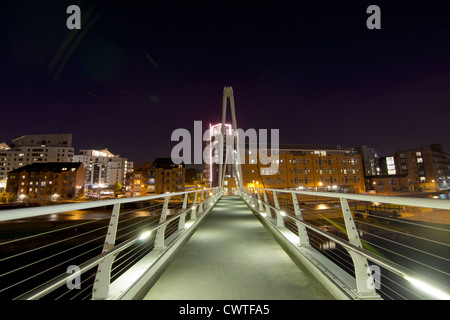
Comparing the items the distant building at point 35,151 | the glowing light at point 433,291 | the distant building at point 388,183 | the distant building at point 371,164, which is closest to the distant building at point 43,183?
the distant building at point 35,151

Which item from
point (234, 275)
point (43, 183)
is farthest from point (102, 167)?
point (234, 275)

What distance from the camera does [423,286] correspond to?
4.80ft

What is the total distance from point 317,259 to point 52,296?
1686 cm

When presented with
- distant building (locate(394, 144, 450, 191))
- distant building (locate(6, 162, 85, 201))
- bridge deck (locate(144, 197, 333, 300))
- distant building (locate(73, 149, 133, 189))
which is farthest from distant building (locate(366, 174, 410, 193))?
distant building (locate(73, 149, 133, 189))

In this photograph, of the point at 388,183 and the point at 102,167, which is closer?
the point at 388,183

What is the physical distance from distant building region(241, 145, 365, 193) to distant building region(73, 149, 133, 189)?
86.9 m

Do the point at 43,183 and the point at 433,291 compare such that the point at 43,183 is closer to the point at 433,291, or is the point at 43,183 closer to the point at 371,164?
the point at 433,291

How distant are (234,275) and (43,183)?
73.4m

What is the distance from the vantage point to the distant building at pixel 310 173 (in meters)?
44.2

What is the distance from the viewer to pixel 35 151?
262ft

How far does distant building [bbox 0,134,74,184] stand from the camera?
76000 millimetres

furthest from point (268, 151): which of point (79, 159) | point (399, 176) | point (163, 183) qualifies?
point (79, 159)

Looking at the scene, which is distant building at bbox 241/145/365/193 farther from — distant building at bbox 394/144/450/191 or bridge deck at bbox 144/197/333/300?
bridge deck at bbox 144/197/333/300

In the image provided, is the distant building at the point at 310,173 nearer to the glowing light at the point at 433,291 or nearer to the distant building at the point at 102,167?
the glowing light at the point at 433,291
